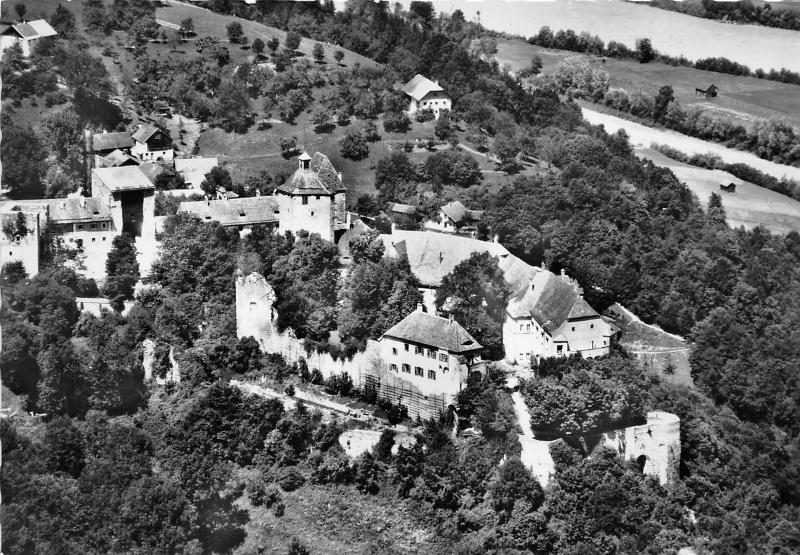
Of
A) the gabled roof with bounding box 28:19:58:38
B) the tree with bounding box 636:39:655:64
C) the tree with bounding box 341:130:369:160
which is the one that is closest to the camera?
the tree with bounding box 341:130:369:160

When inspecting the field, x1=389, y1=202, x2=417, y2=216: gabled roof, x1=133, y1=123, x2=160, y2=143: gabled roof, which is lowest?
the field

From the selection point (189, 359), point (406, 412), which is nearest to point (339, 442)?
point (406, 412)

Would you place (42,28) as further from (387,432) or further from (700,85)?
(700,85)

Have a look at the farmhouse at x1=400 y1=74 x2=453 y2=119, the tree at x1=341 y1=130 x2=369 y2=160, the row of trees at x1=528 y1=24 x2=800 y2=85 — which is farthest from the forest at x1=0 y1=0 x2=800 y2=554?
the row of trees at x1=528 y1=24 x2=800 y2=85

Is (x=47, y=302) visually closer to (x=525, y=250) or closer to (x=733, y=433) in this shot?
(x=525, y=250)

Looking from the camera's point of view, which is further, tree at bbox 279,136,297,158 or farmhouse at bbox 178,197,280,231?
tree at bbox 279,136,297,158

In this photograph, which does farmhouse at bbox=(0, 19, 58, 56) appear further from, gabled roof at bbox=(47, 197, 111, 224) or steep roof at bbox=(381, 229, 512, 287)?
steep roof at bbox=(381, 229, 512, 287)

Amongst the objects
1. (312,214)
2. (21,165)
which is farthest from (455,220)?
(21,165)
